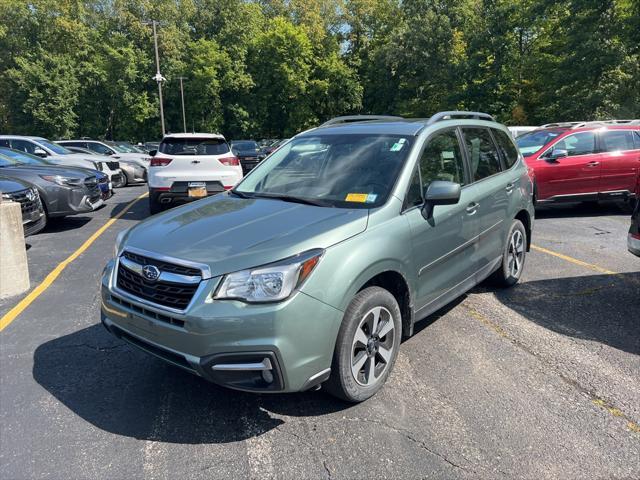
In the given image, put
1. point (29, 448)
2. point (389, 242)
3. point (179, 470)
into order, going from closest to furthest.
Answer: point (179, 470)
point (29, 448)
point (389, 242)

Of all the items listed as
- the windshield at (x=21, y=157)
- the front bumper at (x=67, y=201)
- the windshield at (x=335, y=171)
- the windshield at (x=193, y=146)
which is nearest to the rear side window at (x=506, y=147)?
the windshield at (x=335, y=171)

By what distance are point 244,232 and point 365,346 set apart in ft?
3.48

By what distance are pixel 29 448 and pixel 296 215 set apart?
2064mm

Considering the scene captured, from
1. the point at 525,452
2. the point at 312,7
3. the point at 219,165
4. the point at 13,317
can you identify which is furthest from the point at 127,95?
the point at 525,452

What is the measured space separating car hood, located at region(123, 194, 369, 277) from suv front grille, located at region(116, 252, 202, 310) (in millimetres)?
74

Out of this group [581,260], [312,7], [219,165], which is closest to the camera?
[581,260]

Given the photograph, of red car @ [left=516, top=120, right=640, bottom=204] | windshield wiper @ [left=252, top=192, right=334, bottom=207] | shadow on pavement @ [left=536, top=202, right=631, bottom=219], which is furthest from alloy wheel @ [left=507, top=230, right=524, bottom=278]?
shadow on pavement @ [left=536, top=202, right=631, bottom=219]

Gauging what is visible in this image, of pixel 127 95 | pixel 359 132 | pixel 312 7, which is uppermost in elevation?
pixel 312 7

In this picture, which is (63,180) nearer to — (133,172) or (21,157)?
(21,157)

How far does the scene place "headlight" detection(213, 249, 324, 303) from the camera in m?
2.61

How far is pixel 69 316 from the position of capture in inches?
183

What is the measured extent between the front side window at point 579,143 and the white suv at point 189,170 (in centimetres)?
648

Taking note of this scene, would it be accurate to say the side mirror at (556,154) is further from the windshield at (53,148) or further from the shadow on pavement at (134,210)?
the windshield at (53,148)

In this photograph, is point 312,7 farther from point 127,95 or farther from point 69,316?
point 69,316
